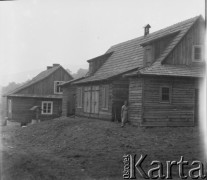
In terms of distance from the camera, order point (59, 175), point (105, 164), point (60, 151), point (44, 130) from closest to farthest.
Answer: point (59, 175)
point (105, 164)
point (60, 151)
point (44, 130)

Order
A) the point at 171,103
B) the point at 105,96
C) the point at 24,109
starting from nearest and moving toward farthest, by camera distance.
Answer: the point at 171,103 → the point at 105,96 → the point at 24,109

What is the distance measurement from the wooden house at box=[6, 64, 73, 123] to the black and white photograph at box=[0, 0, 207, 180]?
412 inches

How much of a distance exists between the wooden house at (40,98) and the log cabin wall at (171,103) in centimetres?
1740

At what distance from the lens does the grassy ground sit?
11836 mm

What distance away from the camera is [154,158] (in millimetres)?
12727

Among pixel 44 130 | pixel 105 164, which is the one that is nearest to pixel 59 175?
pixel 105 164

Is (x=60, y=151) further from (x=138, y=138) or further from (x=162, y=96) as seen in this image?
(x=162, y=96)

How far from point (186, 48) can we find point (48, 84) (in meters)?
19.5

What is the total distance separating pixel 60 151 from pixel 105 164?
11.8 feet

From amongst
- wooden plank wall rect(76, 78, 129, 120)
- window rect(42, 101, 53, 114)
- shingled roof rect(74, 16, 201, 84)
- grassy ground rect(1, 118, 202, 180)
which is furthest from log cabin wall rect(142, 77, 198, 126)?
window rect(42, 101, 53, 114)

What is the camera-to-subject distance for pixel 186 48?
20.6 m

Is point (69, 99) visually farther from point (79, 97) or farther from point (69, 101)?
point (79, 97)

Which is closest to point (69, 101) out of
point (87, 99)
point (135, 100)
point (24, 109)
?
point (87, 99)

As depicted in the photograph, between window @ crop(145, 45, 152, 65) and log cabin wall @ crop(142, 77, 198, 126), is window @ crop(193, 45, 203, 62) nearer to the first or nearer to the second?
log cabin wall @ crop(142, 77, 198, 126)
